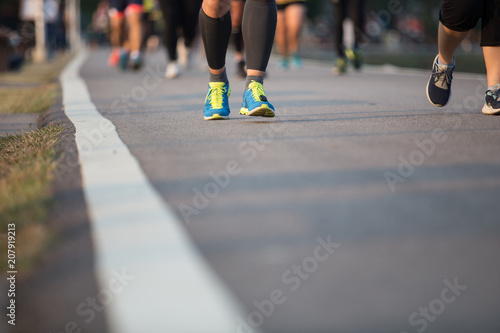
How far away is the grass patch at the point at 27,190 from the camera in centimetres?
208

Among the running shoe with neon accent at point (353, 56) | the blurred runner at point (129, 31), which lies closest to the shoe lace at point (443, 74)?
the running shoe with neon accent at point (353, 56)

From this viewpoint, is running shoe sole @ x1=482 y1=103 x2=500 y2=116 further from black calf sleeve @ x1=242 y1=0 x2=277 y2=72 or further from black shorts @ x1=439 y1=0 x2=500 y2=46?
black calf sleeve @ x1=242 y1=0 x2=277 y2=72

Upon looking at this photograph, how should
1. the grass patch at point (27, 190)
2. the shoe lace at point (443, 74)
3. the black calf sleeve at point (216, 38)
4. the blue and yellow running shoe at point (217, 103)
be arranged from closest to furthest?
the grass patch at point (27, 190)
the blue and yellow running shoe at point (217, 103)
the black calf sleeve at point (216, 38)
the shoe lace at point (443, 74)

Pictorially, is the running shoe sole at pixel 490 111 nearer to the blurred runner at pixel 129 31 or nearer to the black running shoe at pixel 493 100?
the black running shoe at pixel 493 100

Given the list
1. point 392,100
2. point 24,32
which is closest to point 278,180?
point 392,100

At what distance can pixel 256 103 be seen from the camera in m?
4.54

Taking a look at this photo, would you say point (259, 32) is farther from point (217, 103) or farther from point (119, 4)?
point (119, 4)

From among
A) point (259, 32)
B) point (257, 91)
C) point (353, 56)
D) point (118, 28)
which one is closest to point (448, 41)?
point (259, 32)

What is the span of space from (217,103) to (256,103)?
1.01 feet

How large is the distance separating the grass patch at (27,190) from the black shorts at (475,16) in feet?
8.25

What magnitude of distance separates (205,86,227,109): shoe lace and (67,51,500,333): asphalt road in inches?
5.7

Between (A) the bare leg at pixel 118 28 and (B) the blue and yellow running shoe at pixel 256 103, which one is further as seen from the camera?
(A) the bare leg at pixel 118 28

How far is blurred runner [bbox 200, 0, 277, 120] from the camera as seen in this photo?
472 centimetres

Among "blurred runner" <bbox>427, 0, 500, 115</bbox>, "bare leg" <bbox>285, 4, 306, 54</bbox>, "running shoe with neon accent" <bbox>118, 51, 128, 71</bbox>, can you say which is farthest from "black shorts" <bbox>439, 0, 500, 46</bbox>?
"running shoe with neon accent" <bbox>118, 51, 128, 71</bbox>
